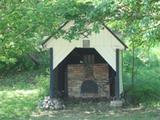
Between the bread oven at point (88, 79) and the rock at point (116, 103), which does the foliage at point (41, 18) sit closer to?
the rock at point (116, 103)

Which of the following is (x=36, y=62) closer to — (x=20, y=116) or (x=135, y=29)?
(x=20, y=116)

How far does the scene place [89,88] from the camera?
19.1 metres

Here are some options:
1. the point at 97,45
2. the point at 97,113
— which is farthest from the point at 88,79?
the point at 97,113

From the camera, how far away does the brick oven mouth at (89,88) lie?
1909cm

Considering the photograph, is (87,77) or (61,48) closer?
(61,48)

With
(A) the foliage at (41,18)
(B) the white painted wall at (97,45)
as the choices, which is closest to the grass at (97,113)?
(B) the white painted wall at (97,45)

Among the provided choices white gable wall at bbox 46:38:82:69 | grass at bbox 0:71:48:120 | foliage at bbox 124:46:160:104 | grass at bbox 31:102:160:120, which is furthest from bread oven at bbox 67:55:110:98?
white gable wall at bbox 46:38:82:69

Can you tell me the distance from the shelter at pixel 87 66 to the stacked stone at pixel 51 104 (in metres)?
0.25

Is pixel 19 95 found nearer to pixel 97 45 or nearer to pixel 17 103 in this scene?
pixel 17 103

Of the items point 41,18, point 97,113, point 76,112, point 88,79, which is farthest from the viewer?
point 88,79

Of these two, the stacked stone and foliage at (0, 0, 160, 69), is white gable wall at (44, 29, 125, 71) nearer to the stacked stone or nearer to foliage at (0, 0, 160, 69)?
the stacked stone

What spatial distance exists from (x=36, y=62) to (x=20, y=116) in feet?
33.5

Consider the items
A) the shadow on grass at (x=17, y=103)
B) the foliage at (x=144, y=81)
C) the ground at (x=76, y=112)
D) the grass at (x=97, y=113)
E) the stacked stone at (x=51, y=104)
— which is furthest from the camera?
the foliage at (x=144, y=81)

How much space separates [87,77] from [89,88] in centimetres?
44
